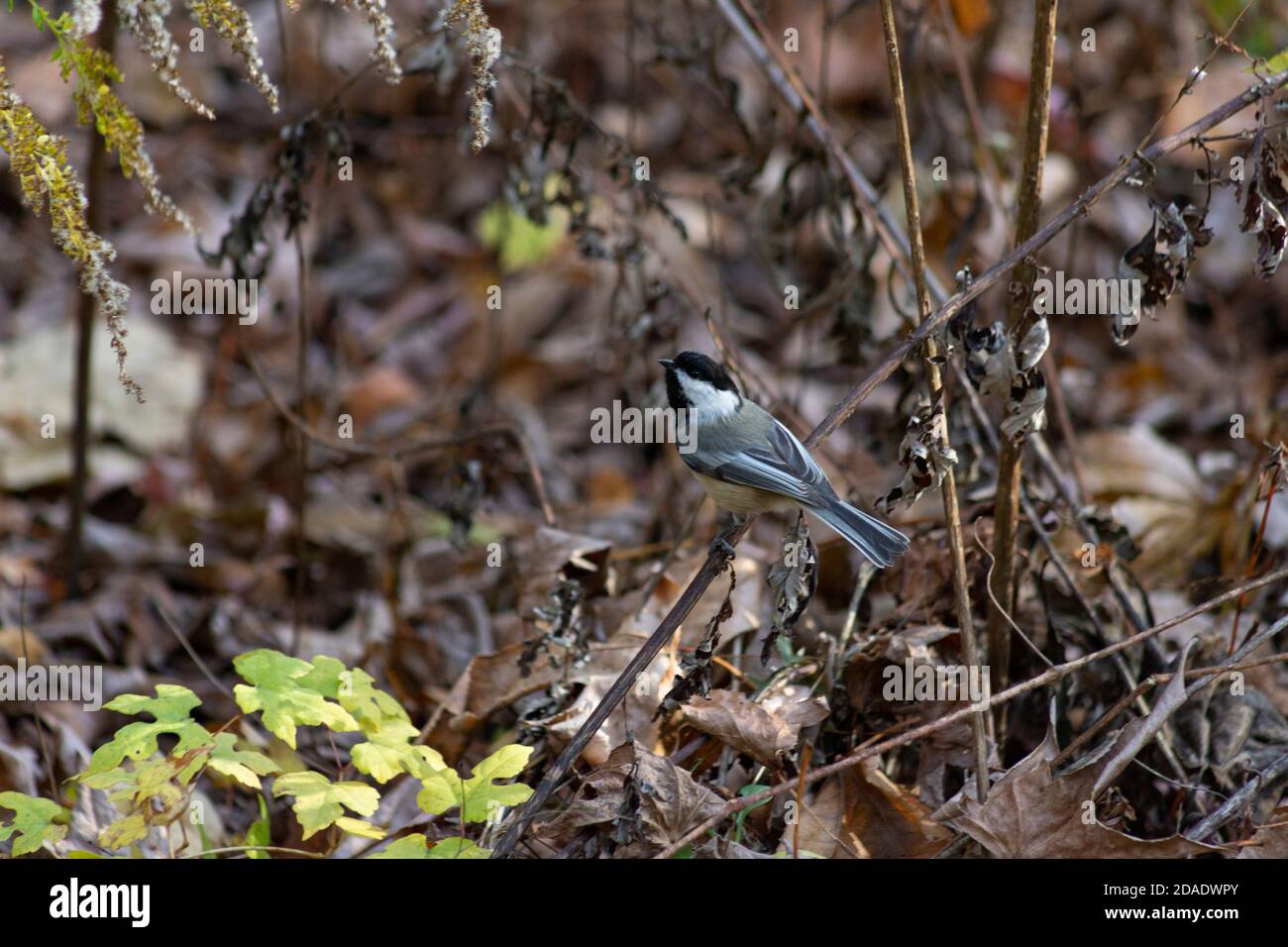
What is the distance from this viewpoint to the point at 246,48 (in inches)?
102

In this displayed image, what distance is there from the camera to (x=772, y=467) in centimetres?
338

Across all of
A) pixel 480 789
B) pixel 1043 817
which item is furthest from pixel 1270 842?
pixel 480 789

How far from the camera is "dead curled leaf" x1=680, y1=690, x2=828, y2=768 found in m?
2.86

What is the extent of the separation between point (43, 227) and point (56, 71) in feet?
2.81

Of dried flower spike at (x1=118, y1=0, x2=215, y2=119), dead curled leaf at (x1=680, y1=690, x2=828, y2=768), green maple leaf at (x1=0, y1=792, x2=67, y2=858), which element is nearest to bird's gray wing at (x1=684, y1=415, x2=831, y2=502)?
dead curled leaf at (x1=680, y1=690, x2=828, y2=768)

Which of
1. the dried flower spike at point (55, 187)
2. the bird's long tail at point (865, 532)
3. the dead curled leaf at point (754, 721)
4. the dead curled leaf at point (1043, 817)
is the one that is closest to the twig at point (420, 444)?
the bird's long tail at point (865, 532)

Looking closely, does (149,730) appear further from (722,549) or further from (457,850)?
(722,549)

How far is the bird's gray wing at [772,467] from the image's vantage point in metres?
3.28

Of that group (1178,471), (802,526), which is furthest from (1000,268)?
(1178,471)

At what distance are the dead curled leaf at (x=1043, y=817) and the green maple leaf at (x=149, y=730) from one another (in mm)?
1658

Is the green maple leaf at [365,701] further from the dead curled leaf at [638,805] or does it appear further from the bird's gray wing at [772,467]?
the bird's gray wing at [772,467]

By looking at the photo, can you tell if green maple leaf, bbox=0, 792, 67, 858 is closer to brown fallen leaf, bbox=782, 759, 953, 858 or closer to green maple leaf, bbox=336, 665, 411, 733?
green maple leaf, bbox=336, 665, 411, 733

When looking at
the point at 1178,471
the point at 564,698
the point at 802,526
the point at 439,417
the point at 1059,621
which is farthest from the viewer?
the point at 439,417

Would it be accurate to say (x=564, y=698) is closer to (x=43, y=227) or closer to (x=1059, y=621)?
(x=1059, y=621)
